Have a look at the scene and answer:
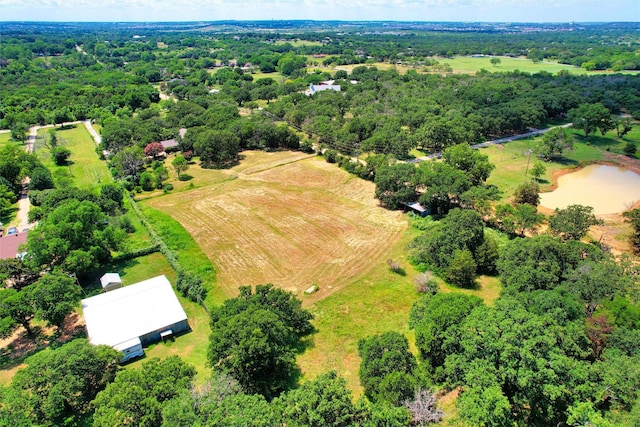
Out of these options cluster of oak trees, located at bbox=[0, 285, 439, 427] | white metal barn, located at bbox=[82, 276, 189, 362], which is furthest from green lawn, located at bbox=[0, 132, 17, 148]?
cluster of oak trees, located at bbox=[0, 285, 439, 427]

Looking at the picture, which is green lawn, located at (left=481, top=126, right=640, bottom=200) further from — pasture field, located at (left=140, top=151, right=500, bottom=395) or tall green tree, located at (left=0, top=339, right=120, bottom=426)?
tall green tree, located at (left=0, top=339, right=120, bottom=426)

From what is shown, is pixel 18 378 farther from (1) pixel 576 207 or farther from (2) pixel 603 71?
(2) pixel 603 71

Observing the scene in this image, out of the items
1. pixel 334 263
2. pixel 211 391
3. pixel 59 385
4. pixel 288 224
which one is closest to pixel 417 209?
pixel 334 263

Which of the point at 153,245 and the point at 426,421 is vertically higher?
the point at 426,421

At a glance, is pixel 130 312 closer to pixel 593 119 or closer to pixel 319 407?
pixel 319 407

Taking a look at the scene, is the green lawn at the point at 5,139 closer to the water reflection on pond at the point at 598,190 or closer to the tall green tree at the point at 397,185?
the tall green tree at the point at 397,185

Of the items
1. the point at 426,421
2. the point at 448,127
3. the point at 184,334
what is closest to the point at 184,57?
the point at 448,127

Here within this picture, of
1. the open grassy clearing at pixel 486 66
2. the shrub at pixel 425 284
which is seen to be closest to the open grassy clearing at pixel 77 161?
the shrub at pixel 425 284
